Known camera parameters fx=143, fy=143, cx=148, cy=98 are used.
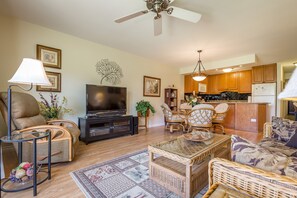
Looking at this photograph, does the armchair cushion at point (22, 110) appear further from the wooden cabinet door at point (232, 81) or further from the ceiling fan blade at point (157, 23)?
the wooden cabinet door at point (232, 81)

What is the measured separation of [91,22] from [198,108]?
2.88 m

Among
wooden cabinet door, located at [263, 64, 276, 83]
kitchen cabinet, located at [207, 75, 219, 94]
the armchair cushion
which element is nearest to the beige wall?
the armchair cushion

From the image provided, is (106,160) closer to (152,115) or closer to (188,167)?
(188,167)

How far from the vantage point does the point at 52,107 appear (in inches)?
114

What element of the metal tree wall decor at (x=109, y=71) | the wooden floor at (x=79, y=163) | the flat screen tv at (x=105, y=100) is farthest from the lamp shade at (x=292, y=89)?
the metal tree wall decor at (x=109, y=71)

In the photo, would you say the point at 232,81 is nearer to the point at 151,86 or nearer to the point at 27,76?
the point at 151,86

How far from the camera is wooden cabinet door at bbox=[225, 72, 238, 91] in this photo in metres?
6.13

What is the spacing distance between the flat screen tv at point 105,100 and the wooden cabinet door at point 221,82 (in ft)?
15.6

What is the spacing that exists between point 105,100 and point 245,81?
5.62 m

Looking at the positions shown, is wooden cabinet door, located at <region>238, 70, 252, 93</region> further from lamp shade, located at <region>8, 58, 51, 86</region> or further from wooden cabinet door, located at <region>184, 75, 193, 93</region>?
lamp shade, located at <region>8, 58, 51, 86</region>

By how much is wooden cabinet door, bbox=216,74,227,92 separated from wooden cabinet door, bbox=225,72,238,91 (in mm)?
122

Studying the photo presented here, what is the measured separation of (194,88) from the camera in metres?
6.43

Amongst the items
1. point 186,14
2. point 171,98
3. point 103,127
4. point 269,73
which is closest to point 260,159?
point 186,14

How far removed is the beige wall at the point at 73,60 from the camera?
2.57 meters
